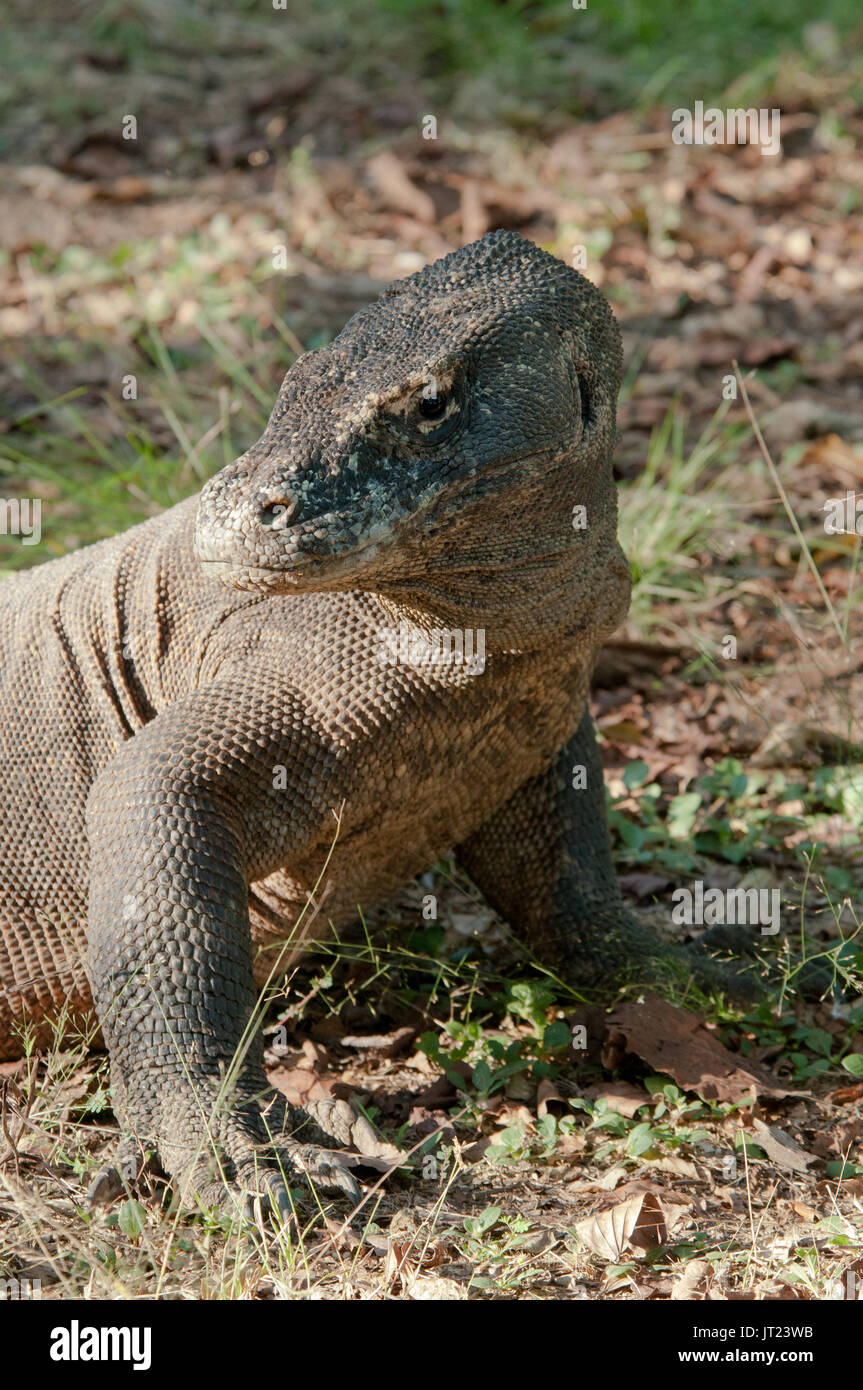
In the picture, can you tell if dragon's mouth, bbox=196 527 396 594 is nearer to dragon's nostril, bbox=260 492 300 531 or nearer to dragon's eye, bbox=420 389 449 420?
dragon's nostril, bbox=260 492 300 531

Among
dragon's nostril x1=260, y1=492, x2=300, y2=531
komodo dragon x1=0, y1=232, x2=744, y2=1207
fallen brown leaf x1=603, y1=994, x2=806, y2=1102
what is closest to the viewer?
dragon's nostril x1=260, y1=492, x2=300, y2=531

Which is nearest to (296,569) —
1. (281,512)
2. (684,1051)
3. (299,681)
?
(281,512)

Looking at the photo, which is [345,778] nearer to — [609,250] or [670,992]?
[670,992]

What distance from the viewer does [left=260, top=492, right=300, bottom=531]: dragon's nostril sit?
2887mm

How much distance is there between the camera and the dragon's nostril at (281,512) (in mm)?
2887

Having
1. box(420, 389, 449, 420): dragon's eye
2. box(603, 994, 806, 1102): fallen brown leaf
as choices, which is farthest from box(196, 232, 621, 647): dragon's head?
box(603, 994, 806, 1102): fallen brown leaf

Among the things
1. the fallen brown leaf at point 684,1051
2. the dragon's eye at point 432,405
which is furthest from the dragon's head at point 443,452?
the fallen brown leaf at point 684,1051

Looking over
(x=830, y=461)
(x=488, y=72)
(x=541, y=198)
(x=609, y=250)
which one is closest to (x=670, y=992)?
(x=830, y=461)

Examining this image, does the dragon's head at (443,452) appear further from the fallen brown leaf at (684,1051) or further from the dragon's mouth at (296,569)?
the fallen brown leaf at (684,1051)

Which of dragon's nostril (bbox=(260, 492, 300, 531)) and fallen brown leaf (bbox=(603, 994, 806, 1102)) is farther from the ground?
dragon's nostril (bbox=(260, 492, 300, 531))

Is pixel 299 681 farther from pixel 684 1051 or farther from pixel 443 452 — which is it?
pixel 684 1051

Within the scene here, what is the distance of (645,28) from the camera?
37.0 feet

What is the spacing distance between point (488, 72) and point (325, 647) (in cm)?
858

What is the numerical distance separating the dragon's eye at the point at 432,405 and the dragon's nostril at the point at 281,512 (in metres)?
0.39
